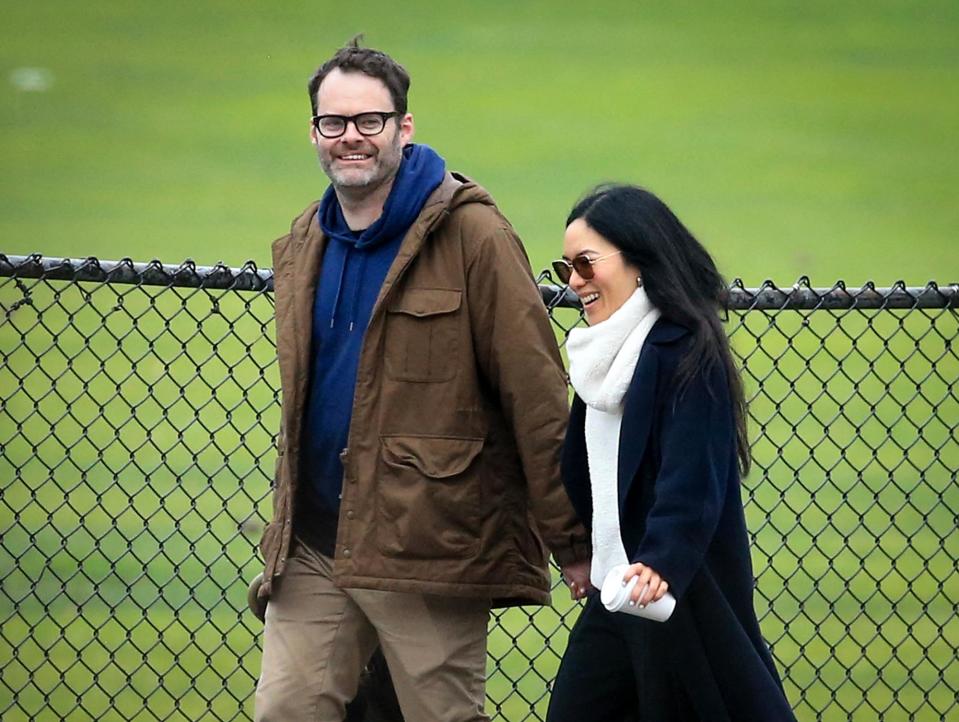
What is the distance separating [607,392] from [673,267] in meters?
0.32

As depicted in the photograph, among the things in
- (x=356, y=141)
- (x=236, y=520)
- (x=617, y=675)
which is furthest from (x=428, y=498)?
(x=236, y=520)

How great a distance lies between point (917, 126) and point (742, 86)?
7.01 feet

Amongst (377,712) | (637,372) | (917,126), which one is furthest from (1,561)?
(917,126)

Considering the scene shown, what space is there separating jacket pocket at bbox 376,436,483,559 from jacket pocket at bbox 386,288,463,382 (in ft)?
0.51

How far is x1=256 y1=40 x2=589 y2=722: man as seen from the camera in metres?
3.66

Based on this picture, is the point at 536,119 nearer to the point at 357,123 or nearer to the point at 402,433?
the point at 357,123

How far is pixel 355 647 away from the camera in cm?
385

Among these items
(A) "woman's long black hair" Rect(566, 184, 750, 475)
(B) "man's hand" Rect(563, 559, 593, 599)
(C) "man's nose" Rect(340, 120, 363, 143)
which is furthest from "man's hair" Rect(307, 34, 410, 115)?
(B) "man's hand" Rect(563, 559, 593, 599)

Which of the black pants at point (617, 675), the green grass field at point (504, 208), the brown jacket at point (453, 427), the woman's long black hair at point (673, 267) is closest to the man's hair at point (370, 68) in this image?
the brown jacket at point (453, 427)

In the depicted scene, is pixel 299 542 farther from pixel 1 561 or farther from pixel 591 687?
pixel 1 561

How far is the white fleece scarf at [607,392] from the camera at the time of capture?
3414 mm

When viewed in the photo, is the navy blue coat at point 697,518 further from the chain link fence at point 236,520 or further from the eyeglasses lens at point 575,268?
the chain link fence at point 236,520

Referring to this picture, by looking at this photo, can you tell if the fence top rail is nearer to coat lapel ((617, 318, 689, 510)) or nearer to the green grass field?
coat lapel ((617, 318, 689, 510))

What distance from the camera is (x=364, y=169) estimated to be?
377 centimetres
